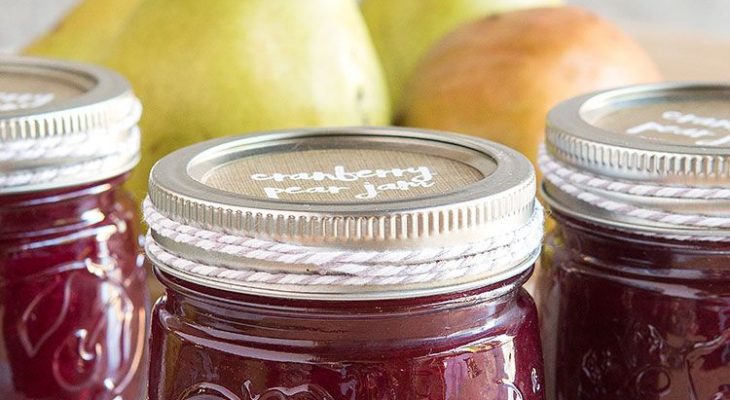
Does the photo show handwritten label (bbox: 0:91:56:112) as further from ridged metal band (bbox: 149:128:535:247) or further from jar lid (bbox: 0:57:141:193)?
ridged metal band (bbox: 149:128:535:247)

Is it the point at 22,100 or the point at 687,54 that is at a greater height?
the point at 22,100

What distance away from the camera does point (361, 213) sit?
0.35 meters

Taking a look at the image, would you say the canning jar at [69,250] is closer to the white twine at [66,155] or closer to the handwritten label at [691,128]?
the white twine at [66,155]

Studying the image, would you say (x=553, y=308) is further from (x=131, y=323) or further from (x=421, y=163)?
(x=131, y=323)

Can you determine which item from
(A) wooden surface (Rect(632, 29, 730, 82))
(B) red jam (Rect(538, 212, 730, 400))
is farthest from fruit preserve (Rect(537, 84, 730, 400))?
(A) wooden surface (Rect(632, 29, 730, 82))

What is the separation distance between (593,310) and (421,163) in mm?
100

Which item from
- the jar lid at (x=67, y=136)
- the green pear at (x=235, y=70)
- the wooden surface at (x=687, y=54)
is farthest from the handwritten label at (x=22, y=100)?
the wooden surface at (x=687, y=54)

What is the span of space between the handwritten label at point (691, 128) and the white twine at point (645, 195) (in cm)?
5

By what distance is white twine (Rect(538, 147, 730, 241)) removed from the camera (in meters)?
0.41

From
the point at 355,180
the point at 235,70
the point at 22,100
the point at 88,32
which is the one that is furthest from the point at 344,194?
the point at 88,32

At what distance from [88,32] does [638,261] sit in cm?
58

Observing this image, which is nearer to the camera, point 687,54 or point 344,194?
point 344,194

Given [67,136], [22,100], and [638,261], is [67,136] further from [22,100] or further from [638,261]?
[638,261]

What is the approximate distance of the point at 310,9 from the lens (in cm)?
78
